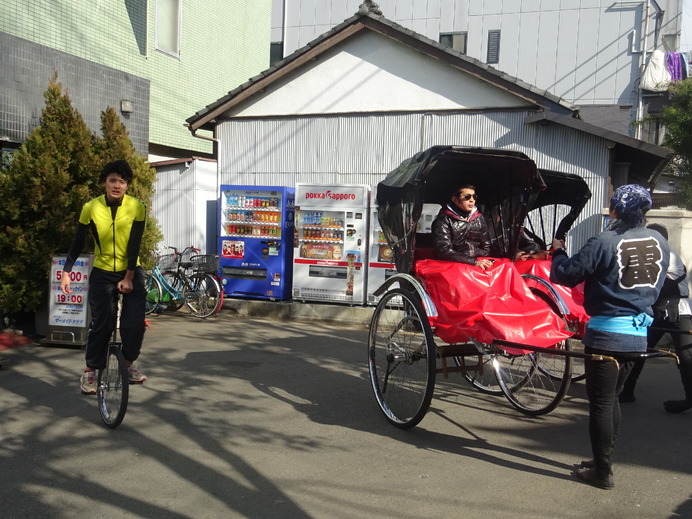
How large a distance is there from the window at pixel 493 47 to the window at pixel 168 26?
17330 millimetres

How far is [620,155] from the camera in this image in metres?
10.6

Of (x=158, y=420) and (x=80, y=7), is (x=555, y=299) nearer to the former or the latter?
(x=158, y=420)

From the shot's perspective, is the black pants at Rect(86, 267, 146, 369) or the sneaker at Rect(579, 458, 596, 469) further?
the black pants at Rect(86, 267, 146, 369)

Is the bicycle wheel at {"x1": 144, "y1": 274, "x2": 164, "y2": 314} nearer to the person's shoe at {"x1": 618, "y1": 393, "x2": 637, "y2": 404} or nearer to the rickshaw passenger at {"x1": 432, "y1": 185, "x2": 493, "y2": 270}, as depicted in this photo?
the rickshaw passenger at {"x1": 432, "y1": 185, "x2": 493, "y2": 270}

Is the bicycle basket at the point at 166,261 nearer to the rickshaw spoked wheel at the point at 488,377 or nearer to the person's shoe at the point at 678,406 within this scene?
the rickshaw spoked wheel at the point at 488,377

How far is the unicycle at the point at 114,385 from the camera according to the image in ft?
15.4

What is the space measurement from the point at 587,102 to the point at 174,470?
26.6m

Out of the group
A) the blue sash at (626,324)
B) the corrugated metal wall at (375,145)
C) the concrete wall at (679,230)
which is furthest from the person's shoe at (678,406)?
the corrugated metal wall at (375,145)

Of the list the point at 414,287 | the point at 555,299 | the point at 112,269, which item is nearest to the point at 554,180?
the point at 555,299

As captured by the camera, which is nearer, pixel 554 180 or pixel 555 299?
pixel 555 299

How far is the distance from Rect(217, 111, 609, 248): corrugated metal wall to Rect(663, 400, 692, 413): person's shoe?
5.08 m

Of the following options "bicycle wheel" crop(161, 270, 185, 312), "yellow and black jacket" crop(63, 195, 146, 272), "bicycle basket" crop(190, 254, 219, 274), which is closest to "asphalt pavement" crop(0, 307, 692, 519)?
"yellow and black jacket" crop(63, 195, 146, 272)

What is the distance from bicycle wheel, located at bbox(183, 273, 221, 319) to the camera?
10.7m

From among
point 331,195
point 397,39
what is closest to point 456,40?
point 397,39
